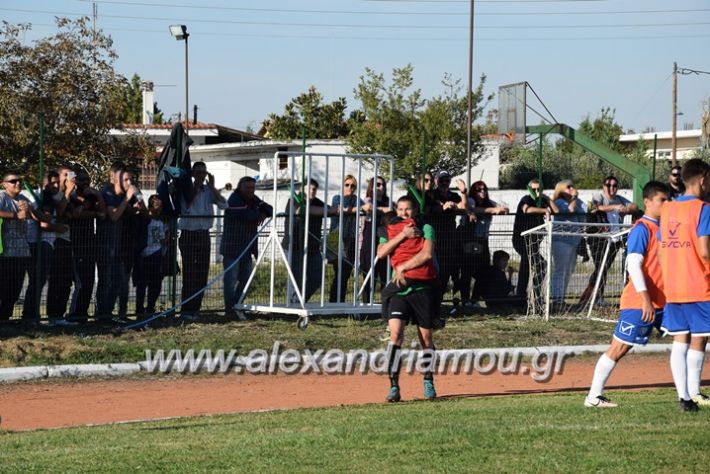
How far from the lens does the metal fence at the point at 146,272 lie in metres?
14.2

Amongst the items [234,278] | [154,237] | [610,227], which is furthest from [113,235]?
[610,227]

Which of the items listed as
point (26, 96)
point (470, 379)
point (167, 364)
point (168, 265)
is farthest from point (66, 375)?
point (26, 96)

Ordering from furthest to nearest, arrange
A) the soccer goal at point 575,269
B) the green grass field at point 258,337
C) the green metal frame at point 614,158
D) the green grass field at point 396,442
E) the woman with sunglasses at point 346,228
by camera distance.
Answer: the green metal frame at point 614,158 → the soccer goal at point 575,269 → the woman with sunglasses at point 346,228 → the green grass field at point 258,337 → the green grass field at point 396,442

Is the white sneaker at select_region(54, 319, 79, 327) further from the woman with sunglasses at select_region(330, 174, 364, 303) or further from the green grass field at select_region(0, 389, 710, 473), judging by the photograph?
the green grass field at select_region(0, 389, 710, 473)

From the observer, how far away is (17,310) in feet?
46.8

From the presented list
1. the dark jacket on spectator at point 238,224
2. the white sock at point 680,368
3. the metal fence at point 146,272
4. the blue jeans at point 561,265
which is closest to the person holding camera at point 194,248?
the metal fence at point 146,272

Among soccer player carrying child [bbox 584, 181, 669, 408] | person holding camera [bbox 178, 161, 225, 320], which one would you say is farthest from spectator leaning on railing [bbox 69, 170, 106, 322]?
soccer player carrying child [bbox 584, 181, 669, 408]

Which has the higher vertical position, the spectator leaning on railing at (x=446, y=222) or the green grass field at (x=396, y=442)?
the spectator leaning on railing at (x=446, y=222)

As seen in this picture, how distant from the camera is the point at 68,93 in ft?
107

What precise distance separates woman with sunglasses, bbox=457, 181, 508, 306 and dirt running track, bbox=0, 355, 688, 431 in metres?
3.67

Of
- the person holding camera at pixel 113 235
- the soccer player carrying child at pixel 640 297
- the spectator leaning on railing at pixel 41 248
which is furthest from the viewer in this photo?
the person holding camera at pixel 113 235

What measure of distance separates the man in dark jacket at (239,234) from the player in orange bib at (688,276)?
7718 millimetres

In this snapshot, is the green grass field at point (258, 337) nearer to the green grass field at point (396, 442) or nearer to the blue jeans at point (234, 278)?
the blue jeans at point (234, 278)

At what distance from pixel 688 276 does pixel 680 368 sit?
80 cm
